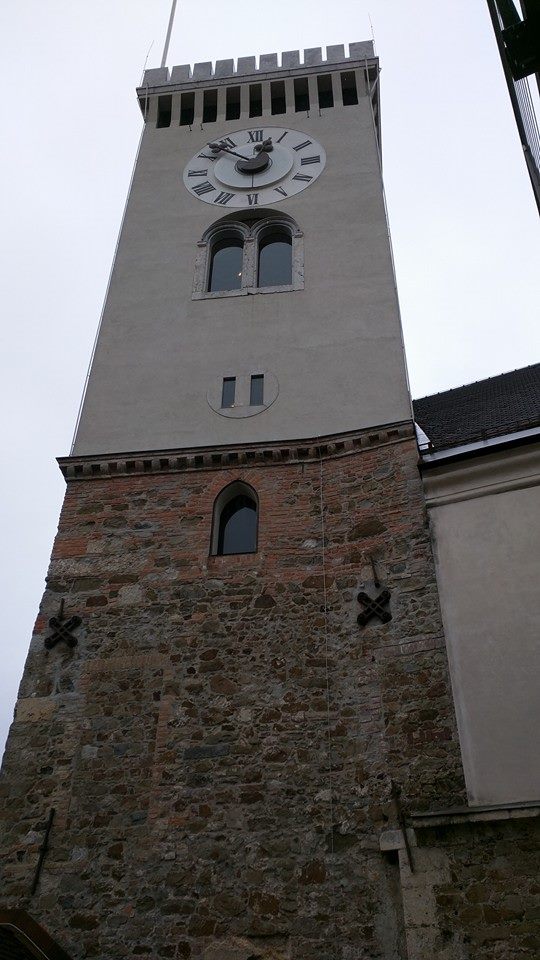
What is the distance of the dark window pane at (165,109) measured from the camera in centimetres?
1652

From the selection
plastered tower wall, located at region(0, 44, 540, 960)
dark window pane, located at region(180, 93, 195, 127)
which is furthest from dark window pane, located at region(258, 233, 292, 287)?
dark window pane, located at region(180, 93, 195, 127)

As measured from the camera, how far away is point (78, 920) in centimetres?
730

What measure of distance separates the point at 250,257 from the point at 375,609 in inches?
250

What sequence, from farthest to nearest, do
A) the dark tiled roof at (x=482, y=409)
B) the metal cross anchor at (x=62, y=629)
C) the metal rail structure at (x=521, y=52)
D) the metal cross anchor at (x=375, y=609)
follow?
1. the dark tiled roof at (x=482, y=409)
2. the metal cross anchor at (x=62, y=629)
3. the metal cross anchor at (x=375, y=609)
4. the metal rail structure at (x=521, y=52)

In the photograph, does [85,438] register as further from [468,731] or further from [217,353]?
[468,731]

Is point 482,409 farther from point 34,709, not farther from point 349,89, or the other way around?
point 349,89

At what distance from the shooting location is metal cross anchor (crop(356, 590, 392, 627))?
8.56 meters

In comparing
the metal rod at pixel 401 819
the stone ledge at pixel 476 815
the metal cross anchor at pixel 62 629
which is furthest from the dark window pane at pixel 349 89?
the stone ledge at pixel 476 815

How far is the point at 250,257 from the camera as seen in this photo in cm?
1305

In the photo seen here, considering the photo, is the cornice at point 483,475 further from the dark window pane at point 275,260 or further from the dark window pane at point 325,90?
the dark window pane at point 325,90

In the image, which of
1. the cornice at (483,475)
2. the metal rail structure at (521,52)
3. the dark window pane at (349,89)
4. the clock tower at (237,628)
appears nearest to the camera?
the metal rail structure at (521,52)

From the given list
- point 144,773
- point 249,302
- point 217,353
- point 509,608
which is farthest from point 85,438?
point 509,608

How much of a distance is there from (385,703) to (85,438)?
16.1ft

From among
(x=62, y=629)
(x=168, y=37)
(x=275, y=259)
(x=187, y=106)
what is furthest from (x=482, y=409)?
(x=168, y=37)
